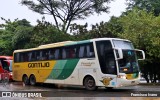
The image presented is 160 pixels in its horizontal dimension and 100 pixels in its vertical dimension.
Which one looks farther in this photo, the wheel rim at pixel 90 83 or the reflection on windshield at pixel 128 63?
the wheel rim at pixel 90 83

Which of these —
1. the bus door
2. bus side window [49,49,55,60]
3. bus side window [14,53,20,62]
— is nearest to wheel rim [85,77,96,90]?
the bus door

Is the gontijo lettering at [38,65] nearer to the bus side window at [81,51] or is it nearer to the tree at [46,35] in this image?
the bus side window at [81,51]

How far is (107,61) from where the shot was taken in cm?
1742

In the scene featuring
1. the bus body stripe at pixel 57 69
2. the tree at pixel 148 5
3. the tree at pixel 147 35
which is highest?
the tree at pixel 148 5

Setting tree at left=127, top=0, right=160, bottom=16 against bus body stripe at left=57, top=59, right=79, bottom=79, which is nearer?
bus body stripe at left=57, top=59, right=79, bottom=79

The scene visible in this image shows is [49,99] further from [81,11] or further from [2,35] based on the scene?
[2,35]

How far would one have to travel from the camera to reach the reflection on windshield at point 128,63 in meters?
17.2

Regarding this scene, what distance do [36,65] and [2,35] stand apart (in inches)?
1005

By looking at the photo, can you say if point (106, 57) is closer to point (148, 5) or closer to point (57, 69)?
point (57, 69)

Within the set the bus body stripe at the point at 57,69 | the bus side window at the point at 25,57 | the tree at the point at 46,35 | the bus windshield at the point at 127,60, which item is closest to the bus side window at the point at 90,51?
the bus windshield at the point at 127,60

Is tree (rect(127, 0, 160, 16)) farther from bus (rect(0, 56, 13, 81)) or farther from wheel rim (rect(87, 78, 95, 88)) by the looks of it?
wheel rim (rect(87, 78, 95, 88))

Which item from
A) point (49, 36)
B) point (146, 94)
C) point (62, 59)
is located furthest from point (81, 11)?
point (146, 94)

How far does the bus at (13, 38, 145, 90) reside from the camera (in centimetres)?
1720

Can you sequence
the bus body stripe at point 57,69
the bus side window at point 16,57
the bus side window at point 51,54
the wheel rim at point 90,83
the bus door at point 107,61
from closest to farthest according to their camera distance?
the bus door at point 107,61 → the wheel rim at point 90,83 → the bus body stripe at point 57,69 → the bus side window at point 51,54 → the bus side window at point 16,57
